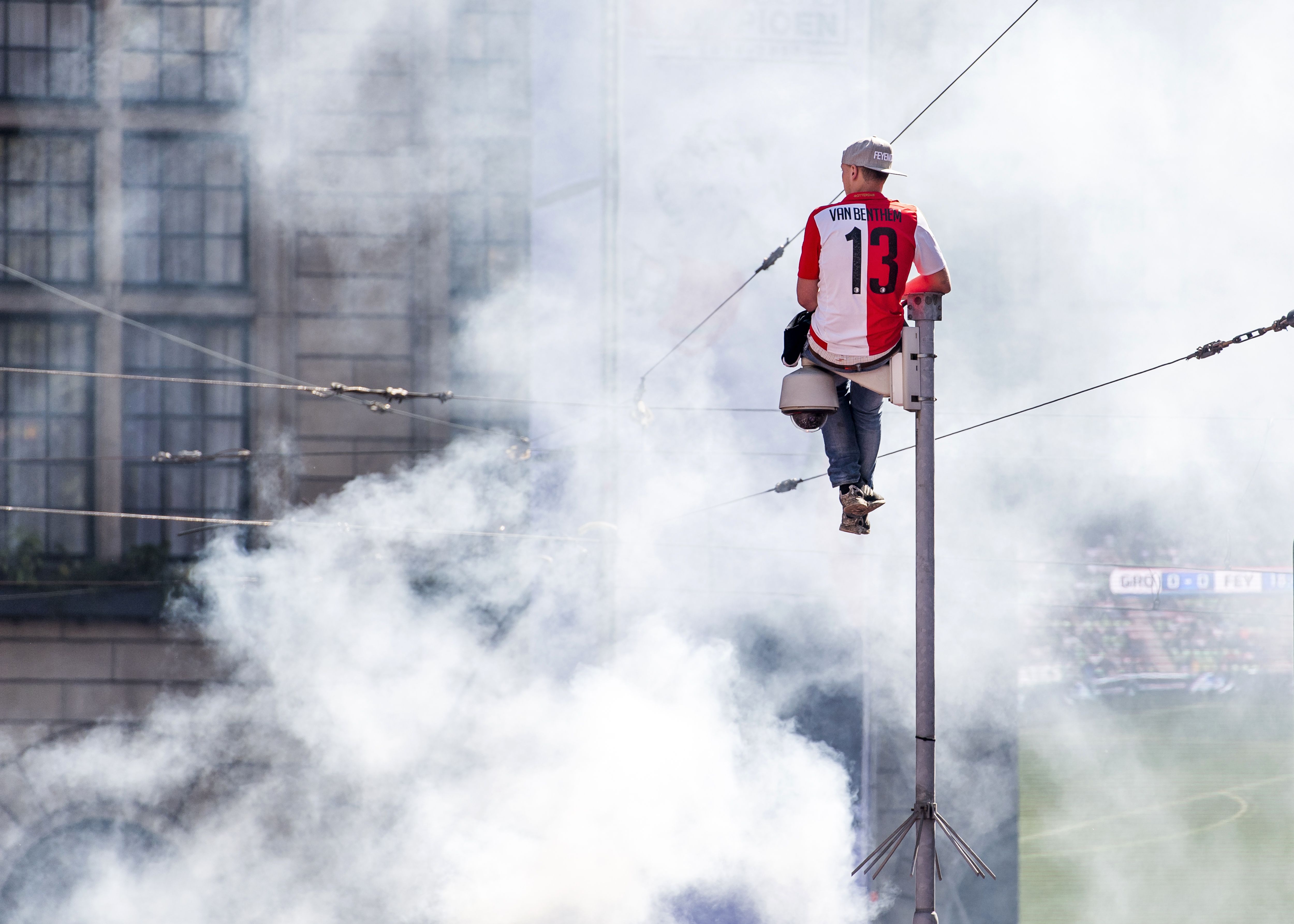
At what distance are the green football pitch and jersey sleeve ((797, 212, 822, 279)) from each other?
8.86m

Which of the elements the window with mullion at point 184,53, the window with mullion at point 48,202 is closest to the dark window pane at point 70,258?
the window with mullion at point 48,202

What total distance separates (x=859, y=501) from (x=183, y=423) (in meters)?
9.32

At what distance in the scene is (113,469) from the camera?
40.0ft

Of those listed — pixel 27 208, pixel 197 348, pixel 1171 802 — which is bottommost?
pixel 1171 802

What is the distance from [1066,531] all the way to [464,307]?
6.91 m

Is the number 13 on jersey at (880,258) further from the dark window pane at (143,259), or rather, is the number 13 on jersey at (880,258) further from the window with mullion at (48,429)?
the window with mullion at (48,429)

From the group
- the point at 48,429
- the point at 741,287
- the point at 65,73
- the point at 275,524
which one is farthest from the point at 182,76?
the point at 741,287

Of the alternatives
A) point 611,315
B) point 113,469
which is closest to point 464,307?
point 611,315

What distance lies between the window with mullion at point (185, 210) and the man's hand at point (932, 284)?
30.8 feet

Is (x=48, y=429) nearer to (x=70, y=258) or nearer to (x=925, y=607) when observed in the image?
(x=70, y=258)

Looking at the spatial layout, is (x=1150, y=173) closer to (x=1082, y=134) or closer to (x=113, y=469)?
(x=1082, y=134)

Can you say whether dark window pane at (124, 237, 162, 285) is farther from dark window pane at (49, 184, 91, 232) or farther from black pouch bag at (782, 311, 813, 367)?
black pouch bag at (782, 311, 813, 367)

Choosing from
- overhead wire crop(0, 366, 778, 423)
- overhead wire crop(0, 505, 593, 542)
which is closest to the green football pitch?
overhead wire crop(0, 366, 778, 423)

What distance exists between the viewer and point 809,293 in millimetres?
5137
